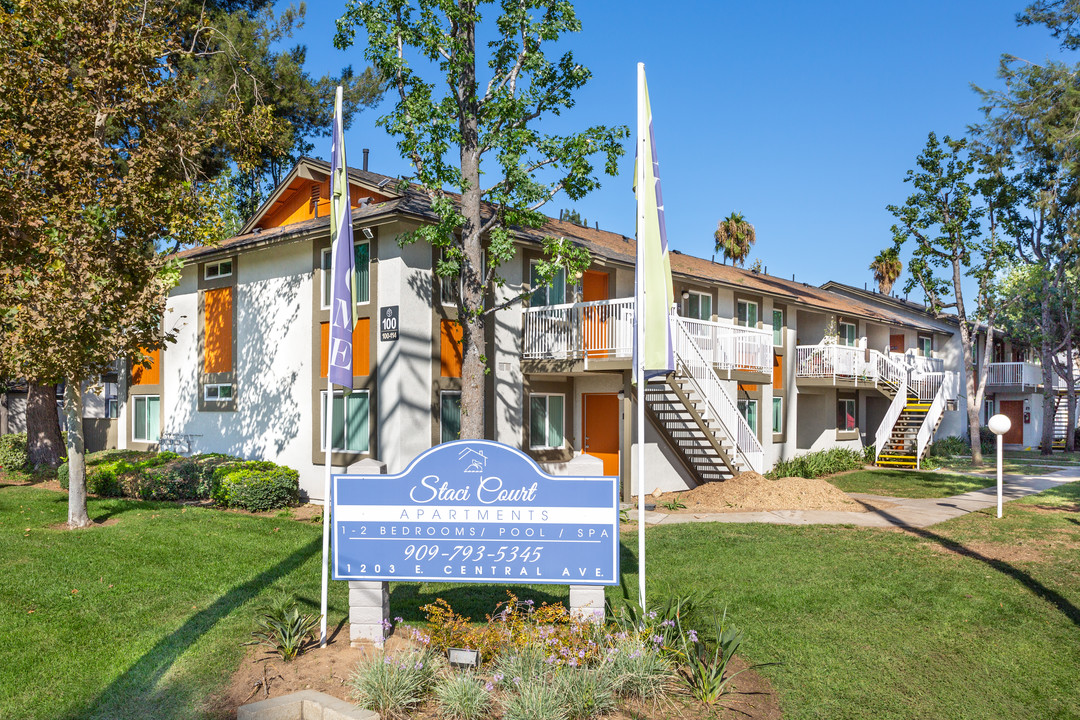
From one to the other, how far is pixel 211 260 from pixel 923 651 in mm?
17635

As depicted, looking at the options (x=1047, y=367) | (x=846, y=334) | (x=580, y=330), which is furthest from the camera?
(x=1047, y=367)

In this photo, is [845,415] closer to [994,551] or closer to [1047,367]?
[1047,367]

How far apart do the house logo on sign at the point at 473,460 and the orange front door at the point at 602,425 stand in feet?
40.9

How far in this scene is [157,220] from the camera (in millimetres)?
12102

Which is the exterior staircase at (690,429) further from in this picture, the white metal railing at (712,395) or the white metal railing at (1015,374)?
the white metal railing at (1015,374)

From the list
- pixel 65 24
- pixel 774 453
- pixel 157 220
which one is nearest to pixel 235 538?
pixel 157 220

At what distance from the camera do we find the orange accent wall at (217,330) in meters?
18.7

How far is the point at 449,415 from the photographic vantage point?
15547 mm

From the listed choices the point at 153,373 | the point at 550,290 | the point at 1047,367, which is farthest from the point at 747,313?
the point at 153,373

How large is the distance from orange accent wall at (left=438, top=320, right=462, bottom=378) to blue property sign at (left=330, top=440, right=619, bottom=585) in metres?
8.91

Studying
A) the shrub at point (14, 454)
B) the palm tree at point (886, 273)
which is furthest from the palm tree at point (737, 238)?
the shrub at point (14, 454)

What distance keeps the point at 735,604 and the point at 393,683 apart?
428cm

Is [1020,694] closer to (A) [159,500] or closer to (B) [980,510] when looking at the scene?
(B) [980,510]

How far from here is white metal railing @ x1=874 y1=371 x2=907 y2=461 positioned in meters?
25.5
